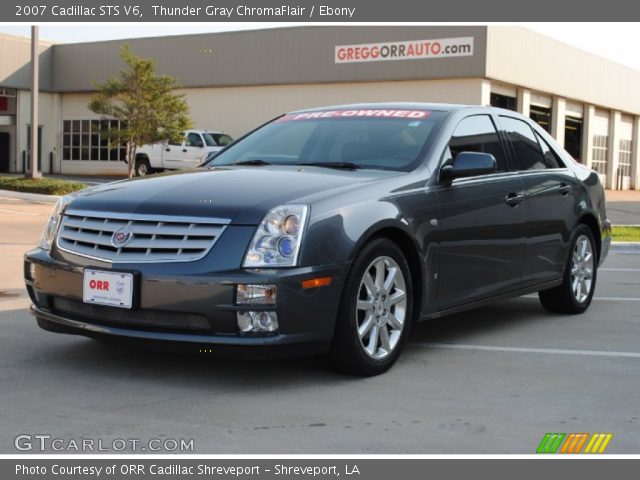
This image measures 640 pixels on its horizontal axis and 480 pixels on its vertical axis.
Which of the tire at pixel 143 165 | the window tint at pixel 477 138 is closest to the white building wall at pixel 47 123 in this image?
the tire at pixel 143 165

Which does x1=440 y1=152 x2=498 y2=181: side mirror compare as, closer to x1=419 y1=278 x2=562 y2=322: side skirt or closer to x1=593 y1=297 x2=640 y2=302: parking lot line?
x1=419 y1=278 x2=562 y2=322: side skirt

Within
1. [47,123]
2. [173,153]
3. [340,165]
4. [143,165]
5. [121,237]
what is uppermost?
[47,123]

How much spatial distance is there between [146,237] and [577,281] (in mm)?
4131

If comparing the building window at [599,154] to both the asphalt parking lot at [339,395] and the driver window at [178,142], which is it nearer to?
the driver window at [178,142]

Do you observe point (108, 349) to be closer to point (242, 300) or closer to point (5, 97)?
point (242, 300)

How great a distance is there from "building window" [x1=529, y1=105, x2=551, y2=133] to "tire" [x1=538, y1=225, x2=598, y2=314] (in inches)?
1237

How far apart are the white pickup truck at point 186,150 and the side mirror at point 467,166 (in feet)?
86.4

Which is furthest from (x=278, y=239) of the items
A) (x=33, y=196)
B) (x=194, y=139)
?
(x=194, y=139)

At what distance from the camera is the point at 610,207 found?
28297 millimetres

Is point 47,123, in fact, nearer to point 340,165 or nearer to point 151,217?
point 340,165

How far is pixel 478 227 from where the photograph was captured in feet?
20.2

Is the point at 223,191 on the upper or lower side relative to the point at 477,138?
lower

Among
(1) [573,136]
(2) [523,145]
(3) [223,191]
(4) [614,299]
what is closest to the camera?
(3) [223,191]

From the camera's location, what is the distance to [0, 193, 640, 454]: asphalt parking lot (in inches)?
162
